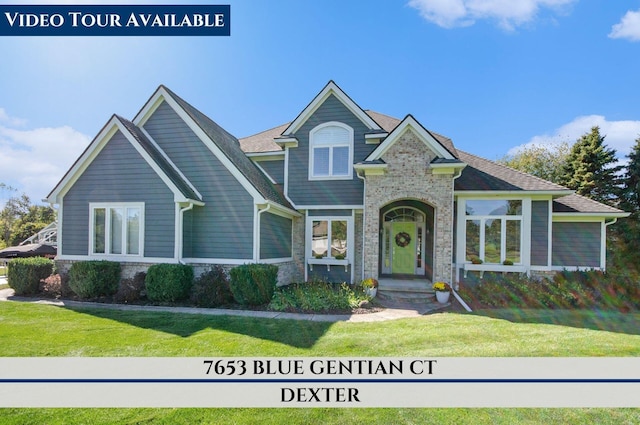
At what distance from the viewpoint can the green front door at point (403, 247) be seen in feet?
45.2

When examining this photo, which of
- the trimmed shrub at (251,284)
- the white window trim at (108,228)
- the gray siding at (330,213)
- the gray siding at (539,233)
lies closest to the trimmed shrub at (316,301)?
the trimmed shrub at (251,284)

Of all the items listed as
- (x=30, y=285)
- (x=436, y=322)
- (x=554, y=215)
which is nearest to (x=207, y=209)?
(x=30, y=285)

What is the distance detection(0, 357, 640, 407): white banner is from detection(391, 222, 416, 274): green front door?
861 centimetres

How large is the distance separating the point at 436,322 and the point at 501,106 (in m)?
13.5

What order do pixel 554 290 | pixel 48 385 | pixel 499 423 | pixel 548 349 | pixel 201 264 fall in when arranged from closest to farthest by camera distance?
pixel 499 423 < pixel 48 385 < pixel 548 349 < pixel 554 290 < pixel 201 264

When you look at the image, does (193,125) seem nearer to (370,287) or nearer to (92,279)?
(92,279)

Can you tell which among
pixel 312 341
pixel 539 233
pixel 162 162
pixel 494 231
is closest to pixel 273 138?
pixel 162 162

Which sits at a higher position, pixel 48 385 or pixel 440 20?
pixel 440 20

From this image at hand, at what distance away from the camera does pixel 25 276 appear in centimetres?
1054

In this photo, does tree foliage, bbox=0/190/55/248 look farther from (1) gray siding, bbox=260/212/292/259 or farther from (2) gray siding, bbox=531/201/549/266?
(2) gray siding, bbox=531/201/549/266

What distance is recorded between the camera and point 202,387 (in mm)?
4184

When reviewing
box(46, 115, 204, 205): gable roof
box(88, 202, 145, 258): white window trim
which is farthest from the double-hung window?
box(88, 202, 145, 258): white window trim

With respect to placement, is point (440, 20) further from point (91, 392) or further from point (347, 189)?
point (91, 392)

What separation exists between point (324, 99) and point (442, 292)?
8814mm
